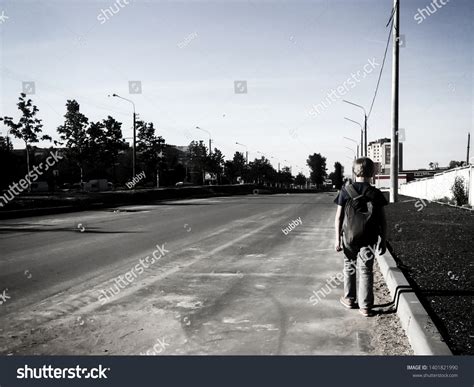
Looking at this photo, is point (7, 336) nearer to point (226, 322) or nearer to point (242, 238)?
point (226, 322)

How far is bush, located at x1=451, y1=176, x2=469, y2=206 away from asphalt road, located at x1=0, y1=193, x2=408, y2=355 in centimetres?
1265

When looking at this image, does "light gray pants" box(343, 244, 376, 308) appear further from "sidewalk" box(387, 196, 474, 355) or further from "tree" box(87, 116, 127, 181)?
"tree" box(87, 116, 127, 181)

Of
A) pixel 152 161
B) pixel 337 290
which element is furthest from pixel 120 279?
pixel 152 161

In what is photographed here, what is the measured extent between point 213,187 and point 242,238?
41700 millimetres

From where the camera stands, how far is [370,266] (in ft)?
14.5

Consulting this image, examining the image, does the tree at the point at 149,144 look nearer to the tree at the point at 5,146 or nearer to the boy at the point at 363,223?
the tree at the point at 5,146

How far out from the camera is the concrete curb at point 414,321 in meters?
3.13

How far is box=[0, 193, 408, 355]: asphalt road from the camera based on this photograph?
12.1 feet

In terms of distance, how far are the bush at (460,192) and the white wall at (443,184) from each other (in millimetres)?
301
